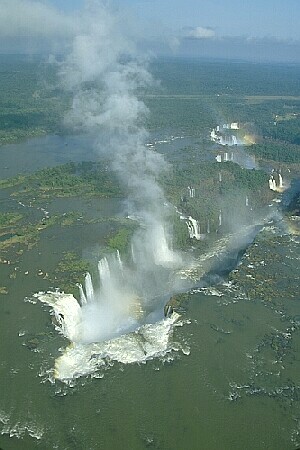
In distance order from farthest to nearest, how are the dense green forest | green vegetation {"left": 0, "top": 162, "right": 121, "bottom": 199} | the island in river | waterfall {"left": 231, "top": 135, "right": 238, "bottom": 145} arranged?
waterfall {"left": 231, "top": 135, "right": 238, "bottom": 145} < green vegetation {"left": 0, "top": 162, "right": 121, "bottom": 199} < the dense green forest < the island in river

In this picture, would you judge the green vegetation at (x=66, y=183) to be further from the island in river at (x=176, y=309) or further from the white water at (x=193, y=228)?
the white water at (x=193, y=228)

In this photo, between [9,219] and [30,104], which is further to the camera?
[30,104]

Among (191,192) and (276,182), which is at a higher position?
(191,192)

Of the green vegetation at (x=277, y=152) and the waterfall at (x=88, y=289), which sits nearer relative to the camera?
the waterfall at (x=88, y=289)

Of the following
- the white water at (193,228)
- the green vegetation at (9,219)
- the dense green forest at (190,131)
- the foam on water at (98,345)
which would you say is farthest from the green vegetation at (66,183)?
the foam on water at (98,345)

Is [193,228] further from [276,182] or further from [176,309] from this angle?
[276,182]

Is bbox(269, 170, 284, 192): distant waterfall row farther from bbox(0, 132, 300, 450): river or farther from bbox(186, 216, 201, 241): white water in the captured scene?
bbox(0, 132, 300, 450): river

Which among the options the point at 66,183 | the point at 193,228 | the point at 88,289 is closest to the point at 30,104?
the point at 66,183

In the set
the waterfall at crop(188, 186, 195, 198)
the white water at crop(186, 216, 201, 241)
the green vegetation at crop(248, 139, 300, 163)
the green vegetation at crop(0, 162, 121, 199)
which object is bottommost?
the green vegetation at crop(248, 139, 300, 163)

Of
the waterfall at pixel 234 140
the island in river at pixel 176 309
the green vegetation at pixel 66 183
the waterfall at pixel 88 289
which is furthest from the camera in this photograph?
the waterfall at pixel 234 140

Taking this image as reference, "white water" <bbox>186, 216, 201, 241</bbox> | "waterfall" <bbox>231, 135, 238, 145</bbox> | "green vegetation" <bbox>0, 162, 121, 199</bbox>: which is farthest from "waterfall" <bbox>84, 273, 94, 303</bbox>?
"waterfall" <bbox>231, 135, 238, 145</bbox>

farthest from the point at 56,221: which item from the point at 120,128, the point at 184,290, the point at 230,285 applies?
the point at 120,128

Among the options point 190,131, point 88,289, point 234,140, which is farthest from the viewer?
point 190,131
